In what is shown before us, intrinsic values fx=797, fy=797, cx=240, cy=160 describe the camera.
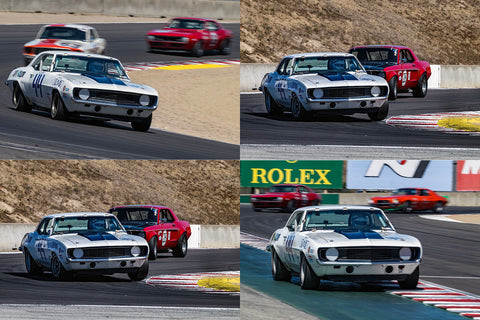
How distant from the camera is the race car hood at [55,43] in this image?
19.2 meters

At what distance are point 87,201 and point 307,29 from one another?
1048 cm

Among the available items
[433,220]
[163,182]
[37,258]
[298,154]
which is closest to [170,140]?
[37,258]

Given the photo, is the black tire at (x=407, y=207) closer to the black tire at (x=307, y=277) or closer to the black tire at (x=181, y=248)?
the black tire at (x=181, y=248)

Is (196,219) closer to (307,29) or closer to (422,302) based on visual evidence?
(307,29)

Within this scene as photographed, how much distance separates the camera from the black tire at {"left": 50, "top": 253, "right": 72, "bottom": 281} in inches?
456

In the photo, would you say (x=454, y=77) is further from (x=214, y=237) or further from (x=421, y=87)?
(x=214, y=237)

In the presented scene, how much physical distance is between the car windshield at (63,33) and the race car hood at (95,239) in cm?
937

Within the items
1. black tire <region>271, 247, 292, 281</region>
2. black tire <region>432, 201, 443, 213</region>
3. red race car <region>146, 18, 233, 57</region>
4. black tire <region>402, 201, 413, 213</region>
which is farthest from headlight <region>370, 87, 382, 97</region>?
black tire <region>432, 201, 443, 213</region>

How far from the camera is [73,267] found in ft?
37.0

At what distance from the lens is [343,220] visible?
31.0ft

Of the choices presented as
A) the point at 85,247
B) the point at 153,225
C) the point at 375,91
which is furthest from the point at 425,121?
the point at 85,247

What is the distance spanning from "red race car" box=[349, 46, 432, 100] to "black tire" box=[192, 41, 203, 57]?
28.1 feet

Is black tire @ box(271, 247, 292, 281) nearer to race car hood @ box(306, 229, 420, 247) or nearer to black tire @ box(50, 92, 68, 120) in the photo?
race car hood @ box(306, 229, 420, 247)

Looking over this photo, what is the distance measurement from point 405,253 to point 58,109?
7.18m
